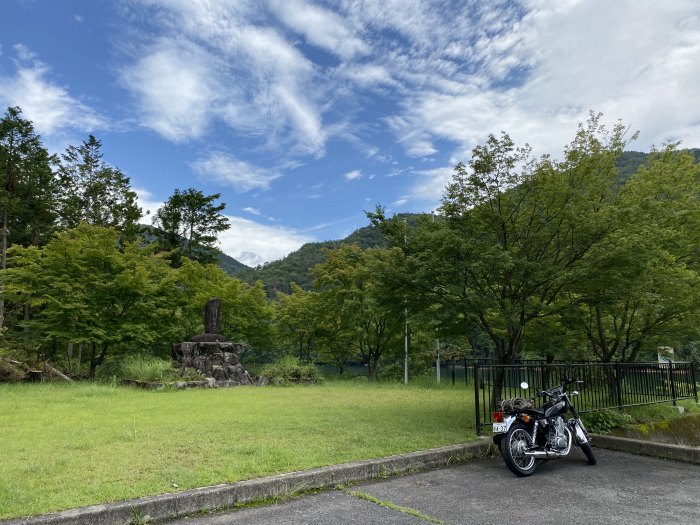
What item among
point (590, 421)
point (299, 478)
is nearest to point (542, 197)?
point (590, 421)

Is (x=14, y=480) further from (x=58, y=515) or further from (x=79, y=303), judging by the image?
(x=79, y=303)

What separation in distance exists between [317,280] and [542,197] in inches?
545

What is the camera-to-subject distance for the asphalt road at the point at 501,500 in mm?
3566

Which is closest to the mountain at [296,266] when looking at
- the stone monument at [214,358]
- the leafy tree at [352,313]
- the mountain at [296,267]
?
the mountain at [296,267]

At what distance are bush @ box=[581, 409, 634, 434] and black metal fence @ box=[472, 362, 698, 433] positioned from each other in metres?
0.11

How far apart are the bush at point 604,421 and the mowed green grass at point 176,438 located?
5.70 feet

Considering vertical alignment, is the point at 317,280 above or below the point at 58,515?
above

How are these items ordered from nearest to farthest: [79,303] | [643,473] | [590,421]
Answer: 1. [643,473]
2. [590,421]
3. [79,303]

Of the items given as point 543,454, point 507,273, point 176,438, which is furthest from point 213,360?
point 543,454

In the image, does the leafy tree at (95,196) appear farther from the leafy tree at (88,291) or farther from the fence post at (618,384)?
the fence post at (618,384)

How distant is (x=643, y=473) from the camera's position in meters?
5.12

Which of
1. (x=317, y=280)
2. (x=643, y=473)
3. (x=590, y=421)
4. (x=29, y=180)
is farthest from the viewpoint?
(x=29, y=180)

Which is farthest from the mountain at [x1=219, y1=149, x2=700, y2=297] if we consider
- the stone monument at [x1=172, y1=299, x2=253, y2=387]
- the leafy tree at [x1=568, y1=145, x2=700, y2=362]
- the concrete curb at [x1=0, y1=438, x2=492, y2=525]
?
the concrete curb at [x1=0, y1=438, x2=492, y2=525]

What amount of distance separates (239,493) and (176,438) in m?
2.45
